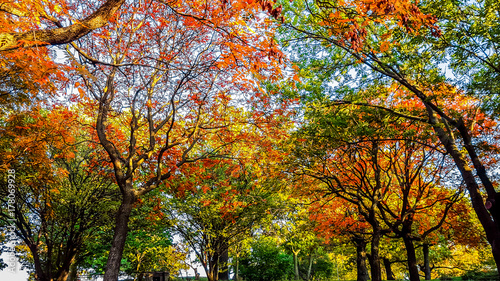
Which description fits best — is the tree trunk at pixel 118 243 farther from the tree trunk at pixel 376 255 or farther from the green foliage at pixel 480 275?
the green foliage at pixel 480 275

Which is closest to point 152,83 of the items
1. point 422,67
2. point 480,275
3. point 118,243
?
point 118,243

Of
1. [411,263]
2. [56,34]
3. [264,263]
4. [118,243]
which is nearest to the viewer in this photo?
[56,34]

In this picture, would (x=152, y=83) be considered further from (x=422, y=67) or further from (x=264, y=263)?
(x=264, y=263)

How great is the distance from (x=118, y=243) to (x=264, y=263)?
17.7 meters

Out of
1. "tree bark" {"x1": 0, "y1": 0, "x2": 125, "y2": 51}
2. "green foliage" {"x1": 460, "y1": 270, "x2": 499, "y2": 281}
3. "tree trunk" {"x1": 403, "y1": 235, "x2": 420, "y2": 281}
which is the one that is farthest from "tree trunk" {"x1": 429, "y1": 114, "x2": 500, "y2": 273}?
"green foliage" {"x1": 460, "y1": 270, "x2": 499, "y2": 281}

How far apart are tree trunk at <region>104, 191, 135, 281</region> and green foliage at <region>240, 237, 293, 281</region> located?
52.6ft

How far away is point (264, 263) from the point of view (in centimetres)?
2364

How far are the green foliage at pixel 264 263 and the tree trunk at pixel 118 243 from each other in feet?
52.6

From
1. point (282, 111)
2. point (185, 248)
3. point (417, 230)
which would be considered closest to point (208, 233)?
point (185, 248)

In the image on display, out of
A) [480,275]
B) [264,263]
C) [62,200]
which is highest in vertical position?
[62,200]

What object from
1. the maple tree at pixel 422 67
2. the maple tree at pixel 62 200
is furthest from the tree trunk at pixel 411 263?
the maple tree at pixel 62 200

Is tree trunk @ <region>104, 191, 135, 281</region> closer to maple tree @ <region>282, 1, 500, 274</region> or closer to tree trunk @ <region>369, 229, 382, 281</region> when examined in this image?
maple tree @ <region>282, 1, 500, 274</region>

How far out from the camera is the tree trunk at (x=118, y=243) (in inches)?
306

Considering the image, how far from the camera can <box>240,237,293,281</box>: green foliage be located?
2334 cm
